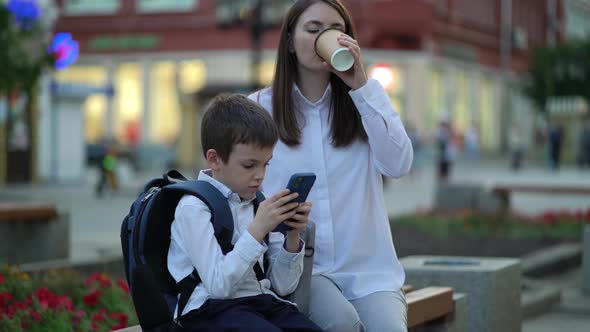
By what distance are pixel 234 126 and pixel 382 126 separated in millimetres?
764

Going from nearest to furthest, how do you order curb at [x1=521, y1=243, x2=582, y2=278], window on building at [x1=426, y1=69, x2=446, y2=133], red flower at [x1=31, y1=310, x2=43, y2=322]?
1. red flower at [x1=31, y1=310, x2=43, y2=322]
2. curb at [x1=521, y1=243, x2=582, y2=278]
3. window on building at [x1=426, y1=69, x2=446, y2=133]

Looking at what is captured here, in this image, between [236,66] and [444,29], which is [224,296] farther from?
[444,29]

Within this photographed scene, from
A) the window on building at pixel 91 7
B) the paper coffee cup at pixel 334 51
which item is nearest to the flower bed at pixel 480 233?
the paper coffee cup at pixel 334 51

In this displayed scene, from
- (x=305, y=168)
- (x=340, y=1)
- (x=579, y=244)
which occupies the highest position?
(x=340, y=1)

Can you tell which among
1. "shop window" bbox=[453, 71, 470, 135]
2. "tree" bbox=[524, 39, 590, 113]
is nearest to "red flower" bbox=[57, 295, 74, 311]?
"shop window" bbox=[453, 71, 470, 135]

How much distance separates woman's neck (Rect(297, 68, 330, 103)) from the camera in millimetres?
4340

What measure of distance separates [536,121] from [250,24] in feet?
156

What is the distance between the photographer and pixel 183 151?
37219 mm

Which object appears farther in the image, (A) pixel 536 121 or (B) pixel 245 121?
(A) pixel 536 121

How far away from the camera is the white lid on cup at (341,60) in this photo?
3916mm

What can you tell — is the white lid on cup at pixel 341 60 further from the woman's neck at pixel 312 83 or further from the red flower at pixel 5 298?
the red flower at pixel 5 298

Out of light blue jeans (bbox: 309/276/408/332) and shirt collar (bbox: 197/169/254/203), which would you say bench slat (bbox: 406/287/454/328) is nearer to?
light blue jeans (bbox: 309/276/408/332)

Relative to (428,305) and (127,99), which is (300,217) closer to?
(428,305)

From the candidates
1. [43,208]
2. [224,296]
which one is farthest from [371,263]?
[43,208]
